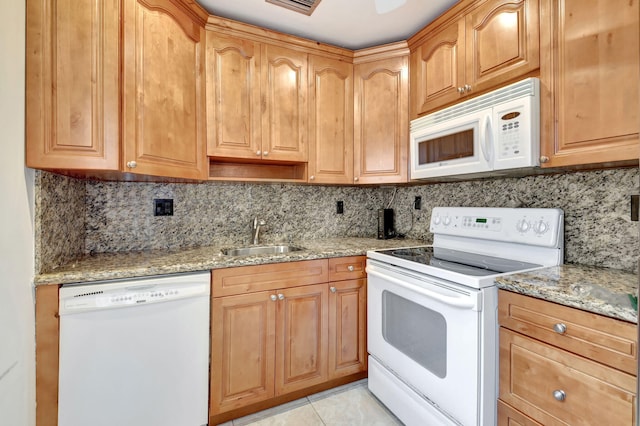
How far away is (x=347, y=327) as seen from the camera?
190cm

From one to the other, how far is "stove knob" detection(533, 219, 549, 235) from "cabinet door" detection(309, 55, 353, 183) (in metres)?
1.15

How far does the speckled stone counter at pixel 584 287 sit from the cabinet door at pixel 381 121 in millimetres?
1039

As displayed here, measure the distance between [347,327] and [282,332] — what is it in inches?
17.4

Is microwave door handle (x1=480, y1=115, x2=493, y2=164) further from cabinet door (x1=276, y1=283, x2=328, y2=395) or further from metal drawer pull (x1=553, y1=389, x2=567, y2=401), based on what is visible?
cabinet door (x1=276, y1=283, x2=328, y2=395)

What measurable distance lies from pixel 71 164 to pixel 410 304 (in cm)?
172

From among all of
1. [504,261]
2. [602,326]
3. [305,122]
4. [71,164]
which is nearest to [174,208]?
[71,164]

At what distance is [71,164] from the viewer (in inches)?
49.1

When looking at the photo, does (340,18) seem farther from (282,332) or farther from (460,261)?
(282,332)

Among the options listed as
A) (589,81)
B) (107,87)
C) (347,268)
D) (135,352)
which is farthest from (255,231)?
(589,81)

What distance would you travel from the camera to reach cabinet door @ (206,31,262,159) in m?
1.78

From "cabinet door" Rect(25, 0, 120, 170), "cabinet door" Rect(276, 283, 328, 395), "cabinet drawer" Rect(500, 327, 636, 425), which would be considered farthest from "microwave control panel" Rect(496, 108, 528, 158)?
"cabinet door" Rect(25, 0, 120, 170)

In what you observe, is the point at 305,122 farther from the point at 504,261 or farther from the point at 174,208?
the point at 504,261

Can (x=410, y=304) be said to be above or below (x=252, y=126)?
below

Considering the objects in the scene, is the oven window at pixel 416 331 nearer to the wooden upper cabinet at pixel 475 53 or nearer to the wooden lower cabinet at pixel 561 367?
the wooden lower cabinet at pixel 561 367
